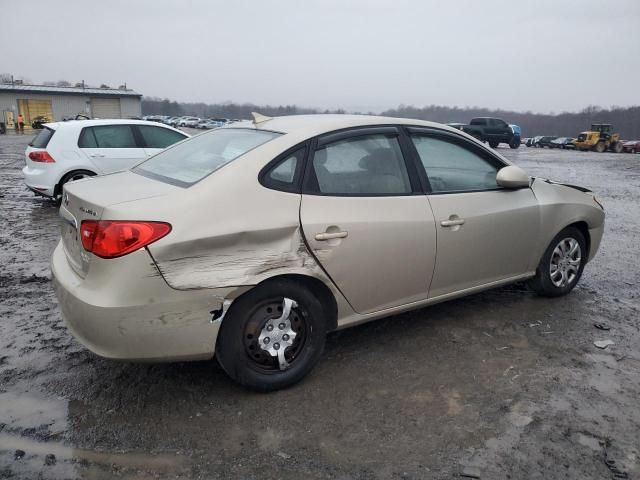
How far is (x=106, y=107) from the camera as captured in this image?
5519 centimetres

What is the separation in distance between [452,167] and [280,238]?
1.60 m

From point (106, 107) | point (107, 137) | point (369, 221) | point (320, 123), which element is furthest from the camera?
point (106, 107)

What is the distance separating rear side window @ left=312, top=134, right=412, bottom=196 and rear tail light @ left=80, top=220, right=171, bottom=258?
3.39 ft

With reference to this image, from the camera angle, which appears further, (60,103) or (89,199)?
(60,103)

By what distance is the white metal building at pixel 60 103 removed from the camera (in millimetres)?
49156

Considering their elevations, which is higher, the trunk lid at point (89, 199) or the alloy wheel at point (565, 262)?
the trunk lid at point (89, 199)

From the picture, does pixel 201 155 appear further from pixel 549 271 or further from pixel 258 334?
pixel 549 271

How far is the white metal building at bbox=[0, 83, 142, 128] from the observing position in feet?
161

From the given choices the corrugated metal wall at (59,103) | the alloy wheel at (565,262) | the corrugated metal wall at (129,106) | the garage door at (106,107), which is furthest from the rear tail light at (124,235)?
the corrugated metal wall at (129,106)

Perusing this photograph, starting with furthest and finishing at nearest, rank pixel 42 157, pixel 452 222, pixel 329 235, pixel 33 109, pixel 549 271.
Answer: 1. pixel 33 109
2. pixel 42 157
3. pixel 549 271
4. pixel 452 222
5. pixel 329 235

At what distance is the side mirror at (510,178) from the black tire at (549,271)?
794 mm

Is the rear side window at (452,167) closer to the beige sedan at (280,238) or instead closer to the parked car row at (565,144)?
the beige sedan at (280,238)

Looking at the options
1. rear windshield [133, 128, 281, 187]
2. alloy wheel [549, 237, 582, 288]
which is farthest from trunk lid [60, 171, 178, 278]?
alloy wheel [549, 237, 582, 288]

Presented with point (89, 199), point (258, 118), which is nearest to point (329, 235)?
point (258, 118)
